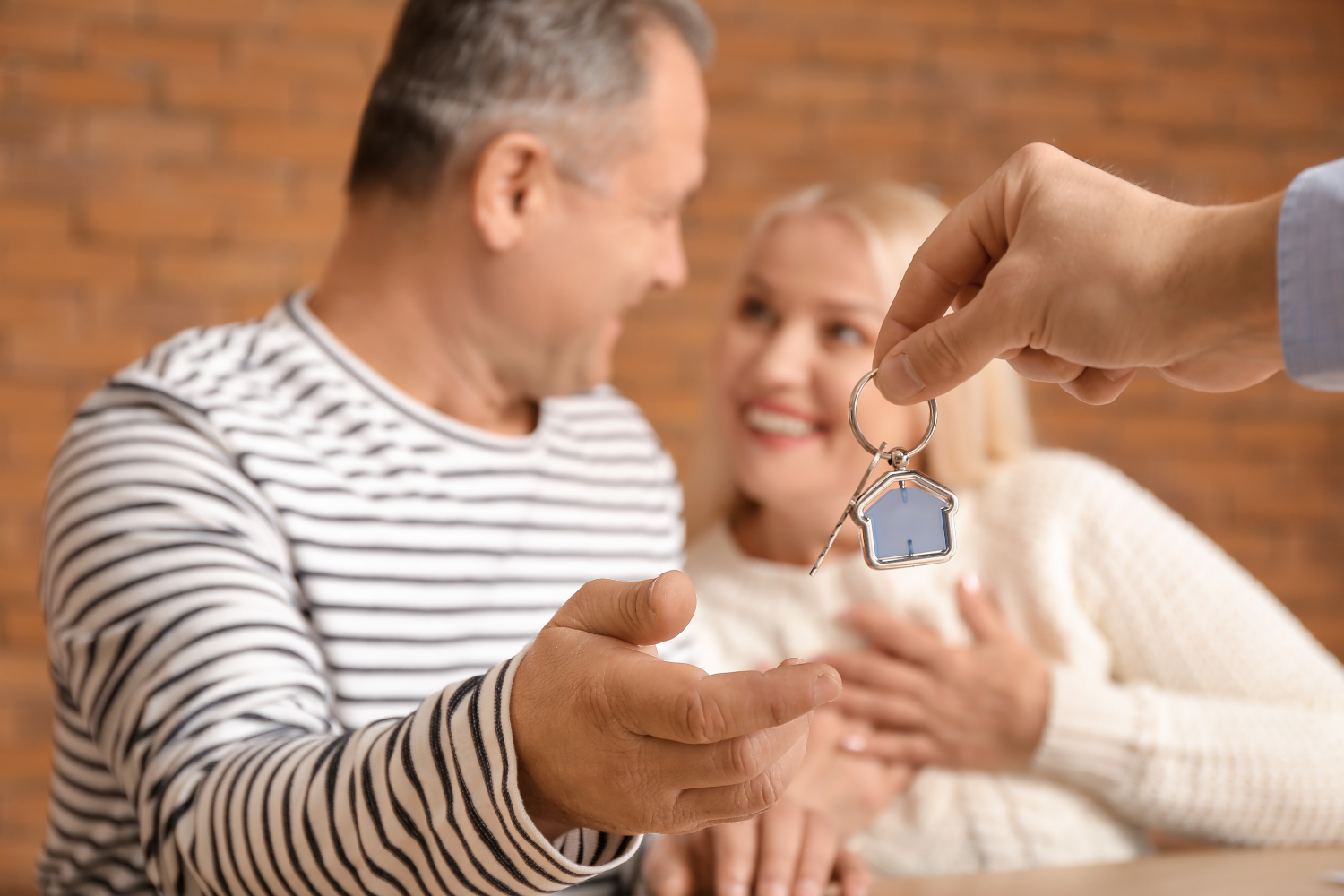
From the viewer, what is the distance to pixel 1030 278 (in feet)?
1.94

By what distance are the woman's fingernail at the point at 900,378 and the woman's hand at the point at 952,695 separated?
0.81 m

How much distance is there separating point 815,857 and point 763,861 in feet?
0.15

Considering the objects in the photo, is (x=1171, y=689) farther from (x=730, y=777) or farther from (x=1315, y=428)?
(x=1315, y=428)

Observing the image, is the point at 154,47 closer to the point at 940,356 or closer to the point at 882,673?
the point at 882,673

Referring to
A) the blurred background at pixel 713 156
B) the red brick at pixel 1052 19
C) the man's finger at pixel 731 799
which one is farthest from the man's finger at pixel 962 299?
the red brick at pixel 1052 19

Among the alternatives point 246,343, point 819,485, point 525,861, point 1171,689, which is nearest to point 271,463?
point 246,343

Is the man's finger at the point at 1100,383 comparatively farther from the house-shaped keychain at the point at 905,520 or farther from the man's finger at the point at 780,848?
the man's finger at the point at 780,848

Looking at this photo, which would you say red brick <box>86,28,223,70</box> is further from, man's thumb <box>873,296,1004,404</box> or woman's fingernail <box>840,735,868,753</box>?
man's thumb <box>873,296,1004,404</box>

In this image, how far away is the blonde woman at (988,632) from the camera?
51.0 inches

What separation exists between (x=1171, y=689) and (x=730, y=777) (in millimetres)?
1058

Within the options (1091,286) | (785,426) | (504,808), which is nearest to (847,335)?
(785,426)

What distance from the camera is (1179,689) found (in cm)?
138

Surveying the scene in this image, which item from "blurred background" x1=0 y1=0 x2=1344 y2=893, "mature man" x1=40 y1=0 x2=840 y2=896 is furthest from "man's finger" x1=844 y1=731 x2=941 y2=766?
"blurred background" x1=0 y1=0 x2=1344 y2=893

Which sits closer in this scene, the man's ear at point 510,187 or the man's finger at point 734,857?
the man's finger at point 734,857
